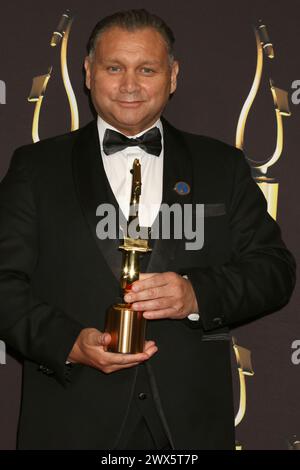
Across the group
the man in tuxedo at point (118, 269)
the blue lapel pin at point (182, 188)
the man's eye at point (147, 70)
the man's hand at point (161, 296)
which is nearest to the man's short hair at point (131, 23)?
the man in tuxedo at point (118, 269)

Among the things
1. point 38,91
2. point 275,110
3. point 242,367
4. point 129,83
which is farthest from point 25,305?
point 275,110

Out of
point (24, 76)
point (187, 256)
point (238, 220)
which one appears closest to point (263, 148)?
point (238, 220)

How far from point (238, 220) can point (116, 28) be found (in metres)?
0.68

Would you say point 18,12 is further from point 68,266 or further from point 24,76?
point 68,266

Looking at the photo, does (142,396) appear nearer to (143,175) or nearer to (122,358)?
(122,358)

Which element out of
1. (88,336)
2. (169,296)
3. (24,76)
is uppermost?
(24,76)

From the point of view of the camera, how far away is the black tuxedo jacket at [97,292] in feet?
6.39

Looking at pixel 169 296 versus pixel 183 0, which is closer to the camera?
pixel 169 296

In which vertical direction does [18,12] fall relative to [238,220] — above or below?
above

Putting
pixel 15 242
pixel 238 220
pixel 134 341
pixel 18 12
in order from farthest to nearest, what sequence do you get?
pixel 18 12 < pixel 238 220 < pixel 15 242 < pixel 134 341

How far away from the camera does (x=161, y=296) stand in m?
1.80

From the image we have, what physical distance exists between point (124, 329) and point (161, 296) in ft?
0.45

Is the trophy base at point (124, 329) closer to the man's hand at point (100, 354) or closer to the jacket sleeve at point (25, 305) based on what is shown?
the man's hand at point (100, 354)

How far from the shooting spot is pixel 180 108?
2631 millimetres
